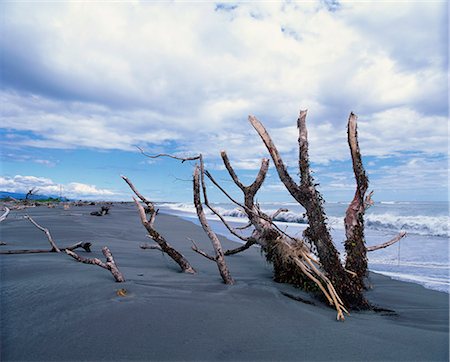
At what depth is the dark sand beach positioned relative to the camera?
2338 mm

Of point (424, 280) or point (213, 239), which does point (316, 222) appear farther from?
point (424, 280)

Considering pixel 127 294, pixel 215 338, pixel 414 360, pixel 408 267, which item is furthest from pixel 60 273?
pixel 408 267

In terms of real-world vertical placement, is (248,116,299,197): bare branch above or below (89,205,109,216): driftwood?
above

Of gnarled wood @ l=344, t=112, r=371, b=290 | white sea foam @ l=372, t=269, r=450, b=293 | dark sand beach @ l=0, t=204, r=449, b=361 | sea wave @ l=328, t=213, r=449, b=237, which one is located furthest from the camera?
sea wave @ l=328, t=213, r=449, b=237

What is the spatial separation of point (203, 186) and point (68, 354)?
9.39ft

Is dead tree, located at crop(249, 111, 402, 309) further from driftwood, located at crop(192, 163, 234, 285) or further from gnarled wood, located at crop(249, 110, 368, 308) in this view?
driftwood, located at crop(192, 163, 234, 285)

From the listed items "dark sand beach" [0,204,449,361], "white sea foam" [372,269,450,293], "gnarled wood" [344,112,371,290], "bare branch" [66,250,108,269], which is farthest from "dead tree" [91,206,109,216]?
"gnarled wood" [344,112,371,290]

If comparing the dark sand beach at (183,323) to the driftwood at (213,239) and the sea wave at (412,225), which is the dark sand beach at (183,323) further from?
the sea wave at (412,225)

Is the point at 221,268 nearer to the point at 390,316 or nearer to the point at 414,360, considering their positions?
the point at 390,316

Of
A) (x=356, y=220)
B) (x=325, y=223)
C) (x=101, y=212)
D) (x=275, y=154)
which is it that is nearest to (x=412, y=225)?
(x=356, y=220)

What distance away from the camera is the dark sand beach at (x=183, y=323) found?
2.34 metres

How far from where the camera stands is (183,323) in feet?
9.12

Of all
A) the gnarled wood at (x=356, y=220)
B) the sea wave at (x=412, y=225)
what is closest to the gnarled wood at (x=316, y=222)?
the gnarled wood at (x=356, y=220)

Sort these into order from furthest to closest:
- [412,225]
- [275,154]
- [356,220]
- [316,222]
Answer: [412,225] < [356,220] < [275,154] < [316,222]
